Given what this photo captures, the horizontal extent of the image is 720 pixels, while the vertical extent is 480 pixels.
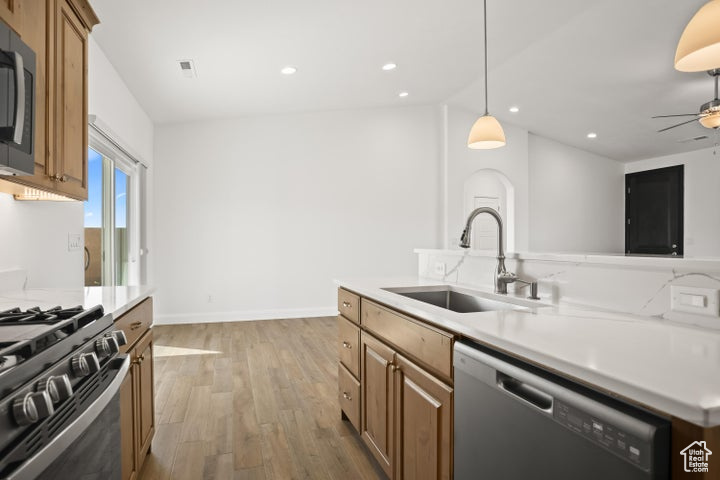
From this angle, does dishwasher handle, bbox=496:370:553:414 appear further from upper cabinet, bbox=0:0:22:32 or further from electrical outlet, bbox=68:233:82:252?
electrical outlet, bbox=68:233:82:252

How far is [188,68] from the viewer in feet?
13.2

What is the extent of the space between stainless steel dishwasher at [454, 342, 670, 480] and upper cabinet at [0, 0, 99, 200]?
5.54 ft

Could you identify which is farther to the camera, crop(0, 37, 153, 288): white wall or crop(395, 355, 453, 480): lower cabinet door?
crop(0, 37, 153, 288): white wall

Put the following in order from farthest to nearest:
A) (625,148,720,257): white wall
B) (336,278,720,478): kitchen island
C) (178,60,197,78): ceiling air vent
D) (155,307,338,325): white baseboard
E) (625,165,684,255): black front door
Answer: (625,165,684,255): black front door, (625,148,720,257): white wall, (155,307,338,325): white baseboard, (178,60,197,78): ceiling air vent, (336,278,720,478): kitchen island

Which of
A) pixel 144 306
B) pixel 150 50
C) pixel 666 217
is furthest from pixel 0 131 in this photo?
pixel 666 217

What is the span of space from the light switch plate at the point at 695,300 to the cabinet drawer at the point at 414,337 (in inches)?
25.0

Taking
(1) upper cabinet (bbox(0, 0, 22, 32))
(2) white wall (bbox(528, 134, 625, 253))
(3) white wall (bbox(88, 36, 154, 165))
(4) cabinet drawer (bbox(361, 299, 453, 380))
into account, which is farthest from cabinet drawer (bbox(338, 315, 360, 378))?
(2) white wall (bbox(528, 134, 625, 253))

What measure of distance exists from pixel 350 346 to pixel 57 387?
1603 millimetres

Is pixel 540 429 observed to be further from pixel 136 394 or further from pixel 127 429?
pixel 136 394

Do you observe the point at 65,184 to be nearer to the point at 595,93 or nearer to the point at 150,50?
the point at 150,50

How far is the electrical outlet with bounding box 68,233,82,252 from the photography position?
2730 mm

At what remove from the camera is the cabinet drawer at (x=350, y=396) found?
2207 millimetres

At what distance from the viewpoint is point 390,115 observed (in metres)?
6.42

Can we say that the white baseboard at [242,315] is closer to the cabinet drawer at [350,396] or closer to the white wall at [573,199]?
the cabinet drawer at [350,396]
